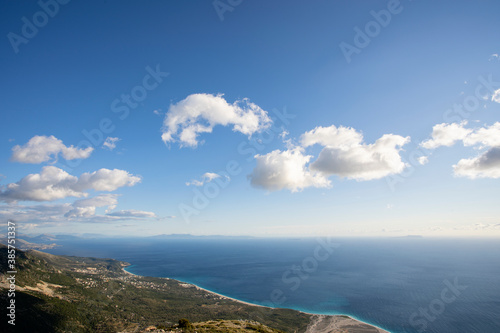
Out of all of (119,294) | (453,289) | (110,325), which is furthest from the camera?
(453,289)

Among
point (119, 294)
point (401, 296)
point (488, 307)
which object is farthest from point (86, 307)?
point (488, 307)

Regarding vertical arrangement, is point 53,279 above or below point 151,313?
above

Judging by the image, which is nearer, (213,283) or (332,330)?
(332,330)

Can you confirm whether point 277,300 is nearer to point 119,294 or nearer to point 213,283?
point 213,283

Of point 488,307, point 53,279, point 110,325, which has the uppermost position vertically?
point 53,279

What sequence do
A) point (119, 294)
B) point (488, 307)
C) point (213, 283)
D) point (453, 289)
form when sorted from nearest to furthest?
point (488, 307) → point (119, 294) → point (453, 289) → point (213, 283)

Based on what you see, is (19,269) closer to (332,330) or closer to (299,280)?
(332,330)
